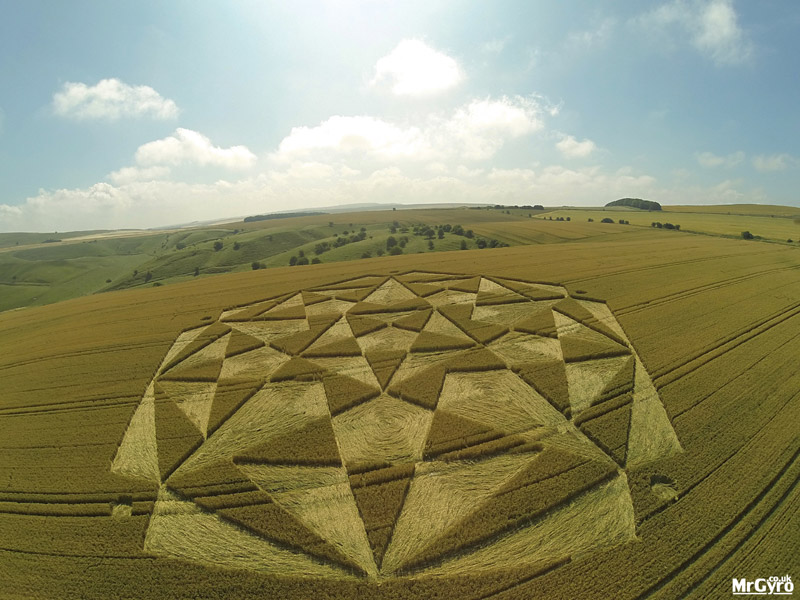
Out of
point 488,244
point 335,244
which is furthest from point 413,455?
point 335,244

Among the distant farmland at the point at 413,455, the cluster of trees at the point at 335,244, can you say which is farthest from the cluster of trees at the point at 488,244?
the distant farmland at the point at 413,455

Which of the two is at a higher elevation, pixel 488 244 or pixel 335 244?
pixel 335 244

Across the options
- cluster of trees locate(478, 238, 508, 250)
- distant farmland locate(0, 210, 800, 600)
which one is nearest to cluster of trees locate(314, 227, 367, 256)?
cluster of trees locate(478, 238, 508, 250)

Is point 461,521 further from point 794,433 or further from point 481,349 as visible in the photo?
point 794,433

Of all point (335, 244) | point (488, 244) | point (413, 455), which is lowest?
point (413, 455)

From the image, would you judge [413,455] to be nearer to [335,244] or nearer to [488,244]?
[488,244]

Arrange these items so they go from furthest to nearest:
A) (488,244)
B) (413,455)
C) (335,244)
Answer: (335,244)
(488,244)
(413,455)

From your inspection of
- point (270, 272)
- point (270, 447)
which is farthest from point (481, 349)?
point (270, 272)

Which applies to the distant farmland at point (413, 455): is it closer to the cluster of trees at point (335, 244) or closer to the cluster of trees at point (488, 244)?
the cluster of trees at point (488, 244)
